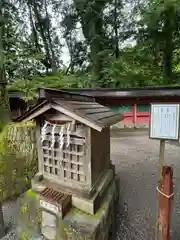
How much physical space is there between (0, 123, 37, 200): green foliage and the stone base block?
1.15 m

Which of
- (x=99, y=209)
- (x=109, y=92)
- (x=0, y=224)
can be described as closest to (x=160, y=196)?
(x=99, y=209)

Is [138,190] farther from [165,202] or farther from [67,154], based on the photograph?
[67,154]

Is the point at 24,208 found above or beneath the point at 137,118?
beneath

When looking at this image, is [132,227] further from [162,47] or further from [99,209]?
[162,47]

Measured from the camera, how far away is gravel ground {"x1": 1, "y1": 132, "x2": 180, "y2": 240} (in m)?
2.94

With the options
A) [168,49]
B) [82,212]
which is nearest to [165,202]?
[82,212]

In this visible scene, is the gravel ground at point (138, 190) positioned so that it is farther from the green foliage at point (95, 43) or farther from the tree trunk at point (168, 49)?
the tree trunk at point (168, 49)

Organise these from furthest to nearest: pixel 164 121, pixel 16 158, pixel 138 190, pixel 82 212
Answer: pixel 138 190, pixel 16 158, pixel 82 212, pixel 164 121

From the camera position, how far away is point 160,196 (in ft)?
6.76

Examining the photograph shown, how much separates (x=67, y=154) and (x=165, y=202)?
4.72ft

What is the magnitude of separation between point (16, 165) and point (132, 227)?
2.76 m

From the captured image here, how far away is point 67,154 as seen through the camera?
2480mm

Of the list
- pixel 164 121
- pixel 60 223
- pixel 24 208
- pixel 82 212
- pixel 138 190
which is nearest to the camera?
pixel 164 121

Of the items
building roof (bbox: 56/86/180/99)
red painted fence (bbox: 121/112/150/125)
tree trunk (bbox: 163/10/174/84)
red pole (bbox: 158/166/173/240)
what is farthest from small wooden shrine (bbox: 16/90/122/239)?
tree trunk (bbox: 163/10/174/84)
